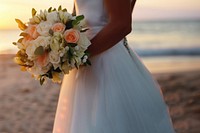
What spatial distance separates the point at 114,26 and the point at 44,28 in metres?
0.29

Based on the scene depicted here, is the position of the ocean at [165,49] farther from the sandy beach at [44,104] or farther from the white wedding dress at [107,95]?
the white wedding dress at [107,95]

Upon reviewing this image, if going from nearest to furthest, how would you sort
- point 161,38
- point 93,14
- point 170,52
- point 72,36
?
point 72,36 < point 93,14 < point 170,52 < point 161,38

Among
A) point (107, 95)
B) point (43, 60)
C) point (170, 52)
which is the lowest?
point (170, 52)

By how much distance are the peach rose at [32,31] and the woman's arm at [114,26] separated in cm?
23

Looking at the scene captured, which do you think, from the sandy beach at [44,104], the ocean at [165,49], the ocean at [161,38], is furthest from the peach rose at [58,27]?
the ocean at [161,38]

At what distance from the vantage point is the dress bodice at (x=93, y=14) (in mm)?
1987

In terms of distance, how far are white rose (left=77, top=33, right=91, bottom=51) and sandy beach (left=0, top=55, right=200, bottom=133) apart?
3391 mm

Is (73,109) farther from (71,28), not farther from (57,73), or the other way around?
(71,28)

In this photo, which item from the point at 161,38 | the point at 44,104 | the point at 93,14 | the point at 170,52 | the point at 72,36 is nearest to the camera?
the point at 72,36

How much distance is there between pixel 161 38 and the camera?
77.5 feet

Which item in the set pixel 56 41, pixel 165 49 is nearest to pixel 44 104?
pixel 56 41

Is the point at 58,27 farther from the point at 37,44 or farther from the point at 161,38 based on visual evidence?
the point at 161,38

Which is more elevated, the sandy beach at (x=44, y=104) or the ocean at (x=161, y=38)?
the sandy beach at (x=44, y=104)

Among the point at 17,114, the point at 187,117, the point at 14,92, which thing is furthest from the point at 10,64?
the point at 187,117
